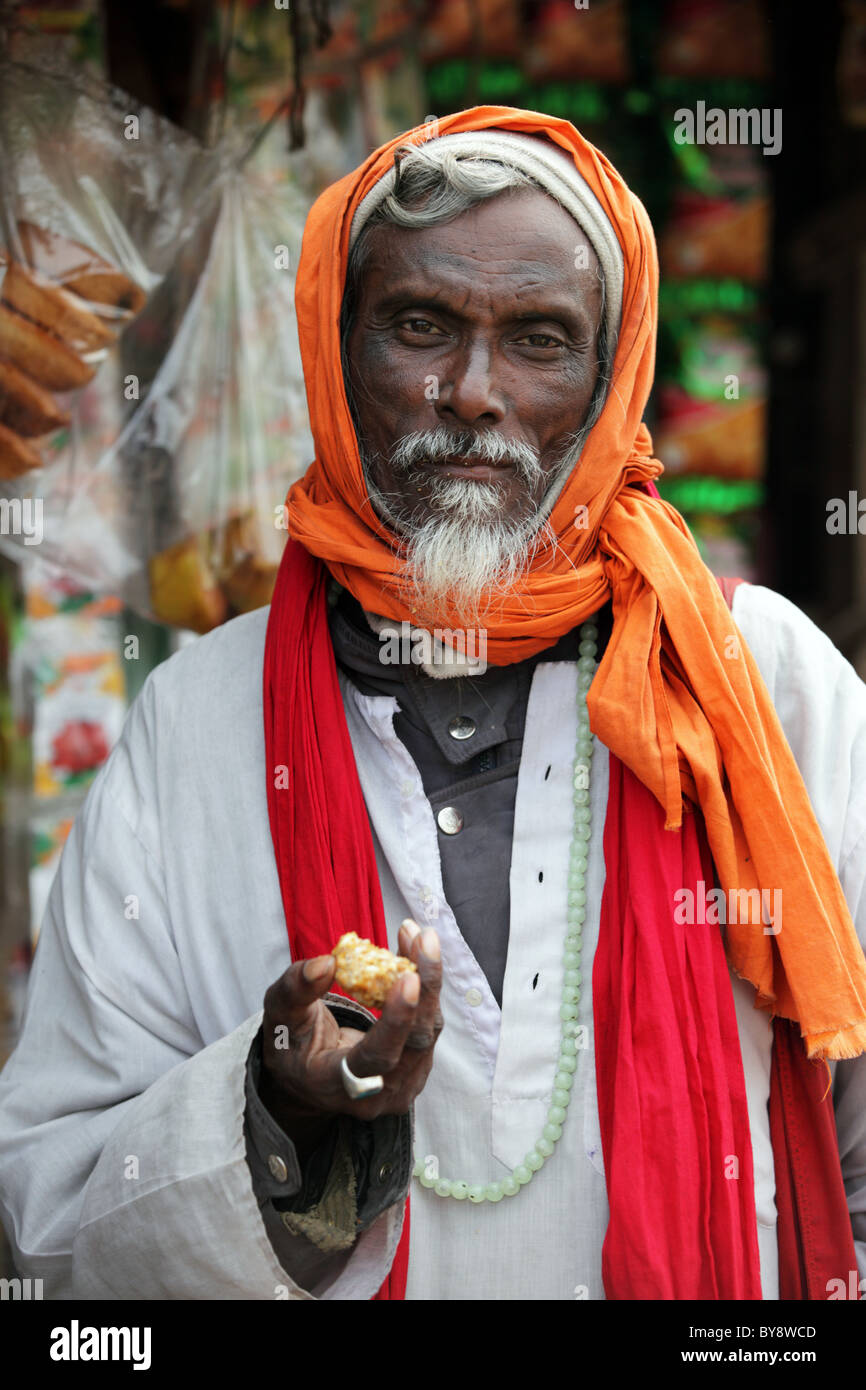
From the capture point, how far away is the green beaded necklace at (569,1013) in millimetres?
1916

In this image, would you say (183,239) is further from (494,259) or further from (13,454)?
(494,259)

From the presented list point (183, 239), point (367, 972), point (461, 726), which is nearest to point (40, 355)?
point (183, 239)

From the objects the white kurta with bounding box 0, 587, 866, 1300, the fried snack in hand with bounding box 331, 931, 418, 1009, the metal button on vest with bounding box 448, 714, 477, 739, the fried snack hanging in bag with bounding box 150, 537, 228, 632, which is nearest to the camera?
the fried snack in hand with bounding box 331, 931, 418, 1009

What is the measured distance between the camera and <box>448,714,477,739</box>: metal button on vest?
6.83 feet

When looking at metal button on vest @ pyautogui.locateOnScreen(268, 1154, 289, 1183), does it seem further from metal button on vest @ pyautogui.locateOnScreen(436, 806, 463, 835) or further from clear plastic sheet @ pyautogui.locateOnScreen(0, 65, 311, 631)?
clear plastic sheet @ pyautogui.locateOnScreen(0, 65, 311, 631)

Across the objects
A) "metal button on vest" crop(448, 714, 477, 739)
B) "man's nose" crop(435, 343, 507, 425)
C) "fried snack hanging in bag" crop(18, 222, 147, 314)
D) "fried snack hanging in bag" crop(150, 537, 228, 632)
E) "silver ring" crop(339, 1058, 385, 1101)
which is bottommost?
"silver ring" crop(339, 1058, 385, 1101)

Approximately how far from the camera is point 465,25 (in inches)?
167

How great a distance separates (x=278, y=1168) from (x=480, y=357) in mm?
1125

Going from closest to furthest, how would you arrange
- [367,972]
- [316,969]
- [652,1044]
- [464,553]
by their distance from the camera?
[316,969]
[367,972]
[652,1044]
[464,553]

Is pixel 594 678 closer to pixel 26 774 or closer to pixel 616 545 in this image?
pixel 616 545

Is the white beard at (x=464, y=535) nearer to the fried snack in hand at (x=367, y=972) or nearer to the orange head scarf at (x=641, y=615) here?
the orange head scarf at (x=641, y=615)

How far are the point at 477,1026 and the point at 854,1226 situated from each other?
25.1 inches

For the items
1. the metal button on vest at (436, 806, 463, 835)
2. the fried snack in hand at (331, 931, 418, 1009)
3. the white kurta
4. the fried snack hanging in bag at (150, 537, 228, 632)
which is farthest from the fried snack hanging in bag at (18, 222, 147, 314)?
the fried snack in hand at (331, 931, 418, 1009)

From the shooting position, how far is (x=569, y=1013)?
1.96 meters
